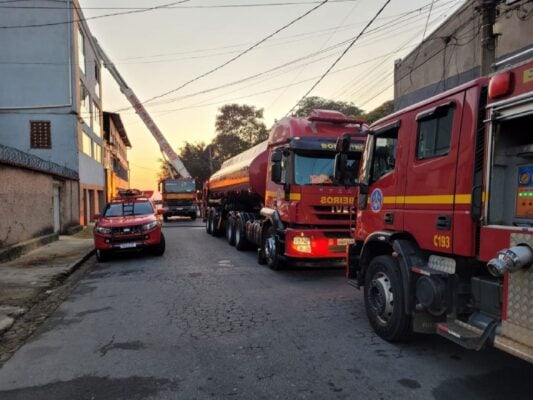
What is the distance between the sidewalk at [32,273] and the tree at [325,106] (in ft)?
110

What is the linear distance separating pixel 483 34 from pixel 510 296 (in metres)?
7.33

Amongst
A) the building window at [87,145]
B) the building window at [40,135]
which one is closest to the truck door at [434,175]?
the building window at [40,135]

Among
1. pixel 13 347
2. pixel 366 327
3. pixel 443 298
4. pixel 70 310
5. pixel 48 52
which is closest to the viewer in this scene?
pixel 443 298

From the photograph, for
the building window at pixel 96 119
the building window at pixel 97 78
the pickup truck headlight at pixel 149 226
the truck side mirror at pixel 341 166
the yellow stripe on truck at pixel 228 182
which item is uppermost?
the building window at pixel 97 78

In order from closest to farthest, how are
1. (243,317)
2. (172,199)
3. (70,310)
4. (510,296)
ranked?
(510,296) → (243,317) → (70,310) → (172,199)

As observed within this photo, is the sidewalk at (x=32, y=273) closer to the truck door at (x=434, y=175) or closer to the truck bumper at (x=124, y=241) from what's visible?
the truck bumper at (x=124, y=241)

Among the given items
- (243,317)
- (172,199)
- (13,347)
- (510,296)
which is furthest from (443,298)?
(172,199)

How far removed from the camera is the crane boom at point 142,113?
30297 mm

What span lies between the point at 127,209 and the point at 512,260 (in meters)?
11.6

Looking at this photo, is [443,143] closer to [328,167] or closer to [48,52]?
[328,167]

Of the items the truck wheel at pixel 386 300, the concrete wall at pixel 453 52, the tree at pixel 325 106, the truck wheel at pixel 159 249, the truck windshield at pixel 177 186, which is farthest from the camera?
the tree at pixel 325 106

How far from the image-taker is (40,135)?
23266 mm

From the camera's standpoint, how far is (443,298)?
13.4 ft

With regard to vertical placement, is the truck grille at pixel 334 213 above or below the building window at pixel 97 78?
below
